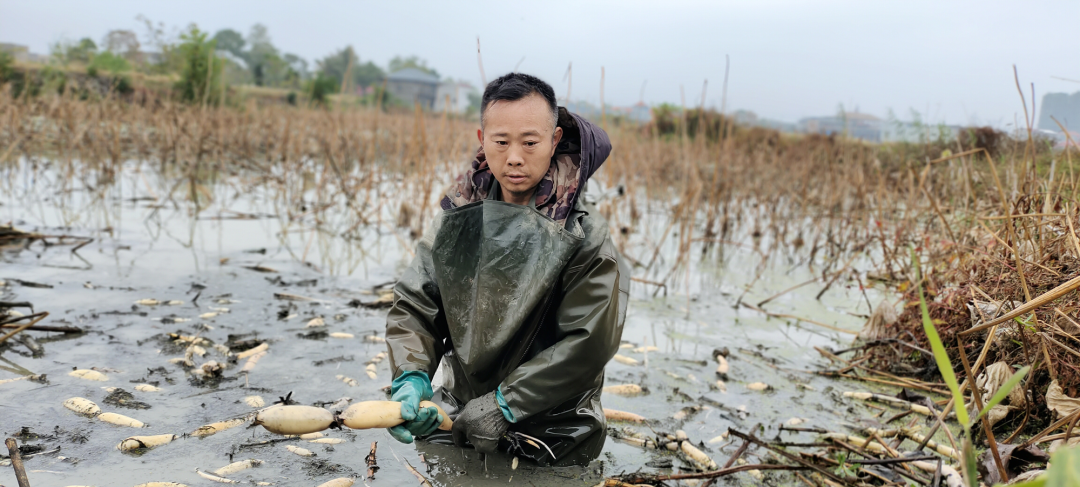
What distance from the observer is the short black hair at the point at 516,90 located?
6.99 ft

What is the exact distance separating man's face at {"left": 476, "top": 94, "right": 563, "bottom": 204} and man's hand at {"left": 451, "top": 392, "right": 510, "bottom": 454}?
72 cm

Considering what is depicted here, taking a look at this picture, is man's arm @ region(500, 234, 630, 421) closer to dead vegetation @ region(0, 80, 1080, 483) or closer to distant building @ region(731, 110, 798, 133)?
dead vegetation @ region(0, 80, 1080, 483)

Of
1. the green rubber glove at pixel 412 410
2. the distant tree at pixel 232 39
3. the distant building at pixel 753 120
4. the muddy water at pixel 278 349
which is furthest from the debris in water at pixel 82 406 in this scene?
the distant tree at pixel 232 39

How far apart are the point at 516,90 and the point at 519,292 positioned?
0.66 m

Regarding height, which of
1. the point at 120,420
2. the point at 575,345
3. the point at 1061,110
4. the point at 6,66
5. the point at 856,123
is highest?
the point at 6,66

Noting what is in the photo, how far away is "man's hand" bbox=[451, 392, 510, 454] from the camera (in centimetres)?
209

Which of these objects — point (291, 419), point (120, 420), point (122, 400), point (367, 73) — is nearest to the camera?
point (291, 419)

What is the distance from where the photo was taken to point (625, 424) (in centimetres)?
293

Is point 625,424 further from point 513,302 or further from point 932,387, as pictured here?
point 932,387

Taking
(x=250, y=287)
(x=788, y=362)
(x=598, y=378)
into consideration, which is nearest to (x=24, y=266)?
(x=250, y=287)

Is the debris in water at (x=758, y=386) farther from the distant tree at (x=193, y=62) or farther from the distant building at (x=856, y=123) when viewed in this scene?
the distant tree at (x=193, y=62)

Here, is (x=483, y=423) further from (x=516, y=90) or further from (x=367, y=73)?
(x=367, y=73)

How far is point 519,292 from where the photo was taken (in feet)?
6.88

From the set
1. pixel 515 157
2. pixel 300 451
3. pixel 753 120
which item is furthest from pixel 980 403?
pixel 753 120
